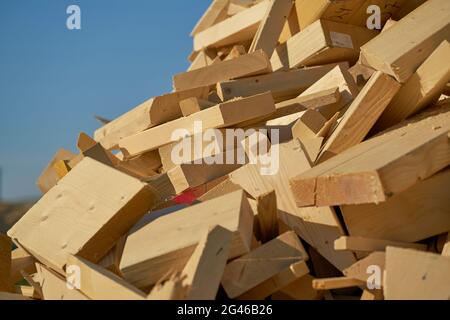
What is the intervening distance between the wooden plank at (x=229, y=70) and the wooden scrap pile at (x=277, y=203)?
0.76 feet

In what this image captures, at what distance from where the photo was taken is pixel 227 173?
3414 millimetres

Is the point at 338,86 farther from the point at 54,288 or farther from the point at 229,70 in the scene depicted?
the point at 54,288

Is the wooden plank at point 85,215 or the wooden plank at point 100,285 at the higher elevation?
the wooden plank at point 85,215

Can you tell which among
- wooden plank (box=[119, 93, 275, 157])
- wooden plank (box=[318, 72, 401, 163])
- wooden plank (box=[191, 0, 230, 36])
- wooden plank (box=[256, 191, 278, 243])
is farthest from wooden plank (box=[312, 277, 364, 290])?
wooden plank (box=[191, 0, 230, 36])

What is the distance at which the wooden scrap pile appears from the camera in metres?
2.30

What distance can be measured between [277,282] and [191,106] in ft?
5.35

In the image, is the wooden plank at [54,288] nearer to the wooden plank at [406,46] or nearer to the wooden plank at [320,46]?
the wooden plank at [406,46]

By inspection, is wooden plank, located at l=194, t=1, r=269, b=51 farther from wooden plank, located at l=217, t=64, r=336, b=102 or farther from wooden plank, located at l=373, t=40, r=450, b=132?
wooden plank, located at l=373, t=40, r=450, b=132

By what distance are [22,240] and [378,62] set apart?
6.43 feet

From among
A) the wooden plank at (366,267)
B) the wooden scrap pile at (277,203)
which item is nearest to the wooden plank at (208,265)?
the wooden scrap pile at (277,203)

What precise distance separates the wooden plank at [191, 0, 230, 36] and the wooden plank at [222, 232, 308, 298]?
369 cm

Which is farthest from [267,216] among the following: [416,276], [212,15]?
[212,15]

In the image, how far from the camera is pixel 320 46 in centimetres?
446

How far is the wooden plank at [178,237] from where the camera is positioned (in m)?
2.37
